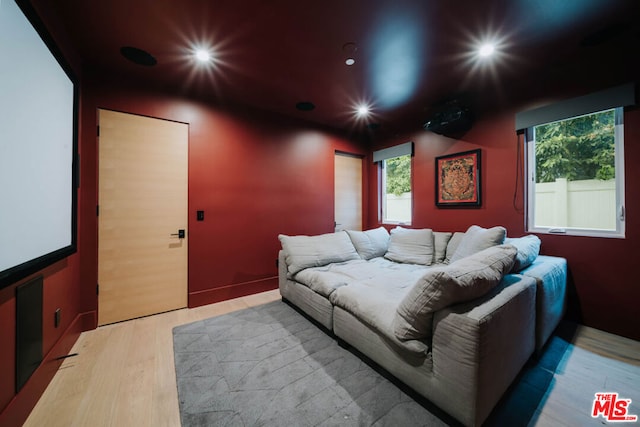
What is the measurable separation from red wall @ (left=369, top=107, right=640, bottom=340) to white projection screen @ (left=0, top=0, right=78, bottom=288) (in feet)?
12.8

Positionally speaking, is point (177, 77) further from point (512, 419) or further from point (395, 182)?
point (512, 419)

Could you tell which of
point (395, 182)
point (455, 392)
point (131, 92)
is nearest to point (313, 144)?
point (395, 182)

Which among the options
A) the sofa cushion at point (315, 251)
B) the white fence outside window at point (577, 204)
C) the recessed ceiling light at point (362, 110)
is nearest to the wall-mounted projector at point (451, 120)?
the recessed ceiling light at point (362, 110)

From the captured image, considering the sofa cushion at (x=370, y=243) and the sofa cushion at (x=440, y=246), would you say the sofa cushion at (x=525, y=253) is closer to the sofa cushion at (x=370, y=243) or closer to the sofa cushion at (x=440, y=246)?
the sofa cushion at (x=440, y=246)

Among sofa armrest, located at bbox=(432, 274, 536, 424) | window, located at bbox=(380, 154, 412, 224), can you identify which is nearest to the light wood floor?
sofa armrest, located at bbox=(432, 274, 536, 424)

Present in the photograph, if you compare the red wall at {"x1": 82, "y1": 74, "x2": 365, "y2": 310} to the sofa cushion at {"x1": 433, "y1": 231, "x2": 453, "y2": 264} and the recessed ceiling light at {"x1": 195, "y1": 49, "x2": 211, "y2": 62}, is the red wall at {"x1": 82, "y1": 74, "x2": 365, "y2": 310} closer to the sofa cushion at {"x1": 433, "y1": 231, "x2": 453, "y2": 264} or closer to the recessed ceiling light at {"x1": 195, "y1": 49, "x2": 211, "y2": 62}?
the recessed ceiling light at {"x1": 195, "y1": 49, "x2": 211, "y2": 62}

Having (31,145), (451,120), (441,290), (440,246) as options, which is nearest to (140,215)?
(31,145)

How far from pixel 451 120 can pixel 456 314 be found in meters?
2.60

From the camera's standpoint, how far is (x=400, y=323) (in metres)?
1.34

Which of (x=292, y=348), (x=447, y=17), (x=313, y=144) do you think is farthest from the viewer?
(x=313, y=144)

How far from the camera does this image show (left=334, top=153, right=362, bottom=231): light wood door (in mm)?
4160

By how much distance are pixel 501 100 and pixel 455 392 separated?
10.2ft

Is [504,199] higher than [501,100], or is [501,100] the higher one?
[501,100]

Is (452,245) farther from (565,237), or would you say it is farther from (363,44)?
(363,44)
